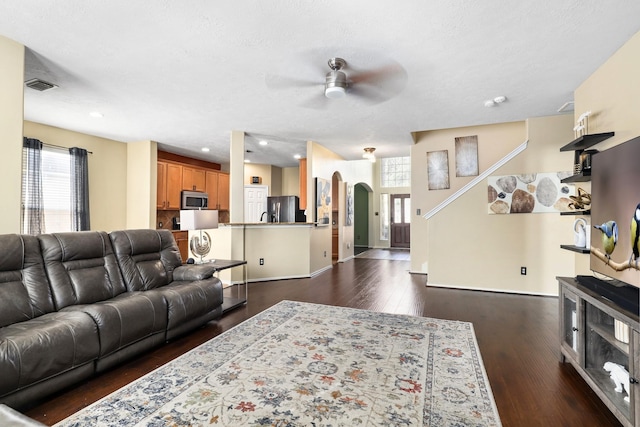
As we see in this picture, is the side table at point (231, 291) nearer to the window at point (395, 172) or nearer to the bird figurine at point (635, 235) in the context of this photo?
the bird figurine at point (635, 235)

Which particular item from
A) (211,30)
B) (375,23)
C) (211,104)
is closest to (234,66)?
(211,30)

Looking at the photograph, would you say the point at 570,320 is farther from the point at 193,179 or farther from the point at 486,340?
the point at 193,179

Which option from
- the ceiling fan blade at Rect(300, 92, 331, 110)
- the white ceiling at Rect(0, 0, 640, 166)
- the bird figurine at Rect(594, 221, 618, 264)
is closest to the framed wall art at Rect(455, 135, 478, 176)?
the white ceiling at Rect(0, 0, 640, 166)

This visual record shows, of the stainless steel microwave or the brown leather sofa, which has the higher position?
the stainless steel microwave

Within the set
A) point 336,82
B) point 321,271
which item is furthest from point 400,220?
point 336,82

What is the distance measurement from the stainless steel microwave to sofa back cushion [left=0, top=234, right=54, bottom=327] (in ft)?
14.3

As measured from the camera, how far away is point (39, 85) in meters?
3.25

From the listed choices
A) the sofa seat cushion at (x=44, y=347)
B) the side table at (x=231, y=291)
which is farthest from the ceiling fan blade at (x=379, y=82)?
the sofa seat cushion at (x=44, y=347)

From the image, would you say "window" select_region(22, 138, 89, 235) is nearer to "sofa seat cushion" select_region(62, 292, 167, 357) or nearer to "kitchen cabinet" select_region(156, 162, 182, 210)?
"kitchen cabinet" select_region(156, 162, 182, 210)

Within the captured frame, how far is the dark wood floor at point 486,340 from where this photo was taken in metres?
1.81

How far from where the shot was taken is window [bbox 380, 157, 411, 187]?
416 inches

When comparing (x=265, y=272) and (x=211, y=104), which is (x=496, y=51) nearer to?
(x=211, y=104)

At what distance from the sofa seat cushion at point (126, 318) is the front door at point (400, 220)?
9.03 metres

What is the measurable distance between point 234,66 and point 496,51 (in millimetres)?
2348
